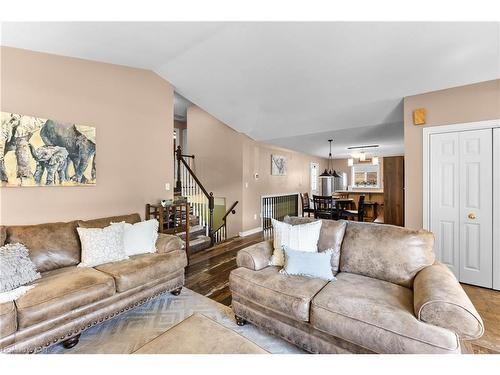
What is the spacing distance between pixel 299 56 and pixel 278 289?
2601 millimetres

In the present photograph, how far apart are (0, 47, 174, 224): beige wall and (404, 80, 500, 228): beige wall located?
3.66 meters

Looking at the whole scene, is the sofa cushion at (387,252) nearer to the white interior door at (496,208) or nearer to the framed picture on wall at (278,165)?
the white interior door at (496,208)

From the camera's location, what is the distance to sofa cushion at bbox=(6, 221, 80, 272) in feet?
7.27

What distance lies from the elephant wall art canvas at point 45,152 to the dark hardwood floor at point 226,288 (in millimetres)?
1880

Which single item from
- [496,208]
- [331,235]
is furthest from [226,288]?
[496,208]

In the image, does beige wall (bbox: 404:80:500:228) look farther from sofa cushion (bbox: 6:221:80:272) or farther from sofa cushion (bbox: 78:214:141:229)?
sofa cushion (bbox: 6:221:80:272)

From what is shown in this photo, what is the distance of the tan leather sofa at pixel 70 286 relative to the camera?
1.60 metres

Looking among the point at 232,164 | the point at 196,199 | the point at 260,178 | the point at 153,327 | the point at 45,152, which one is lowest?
the point at 153,327

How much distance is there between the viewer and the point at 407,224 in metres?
3.28

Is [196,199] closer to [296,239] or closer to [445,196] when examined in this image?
[296,239]

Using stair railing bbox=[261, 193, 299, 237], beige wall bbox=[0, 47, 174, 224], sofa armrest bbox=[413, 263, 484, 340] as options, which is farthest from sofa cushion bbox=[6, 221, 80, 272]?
stair railing bbox=[261, 193, 299, 237]

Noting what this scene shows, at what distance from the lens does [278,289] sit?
184cm
